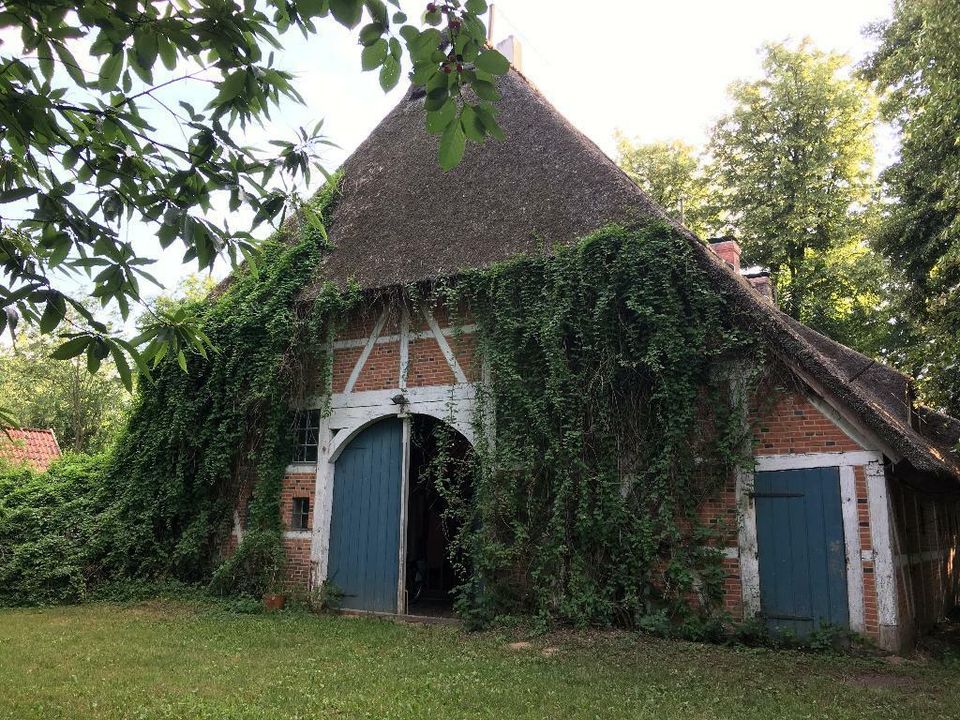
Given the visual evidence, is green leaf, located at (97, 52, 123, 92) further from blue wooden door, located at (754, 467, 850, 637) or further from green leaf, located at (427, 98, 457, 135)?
blue wooden door, located at (754, 467, 850, 637)

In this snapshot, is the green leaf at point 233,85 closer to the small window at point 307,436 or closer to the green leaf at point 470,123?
the green leaf at point 470,123

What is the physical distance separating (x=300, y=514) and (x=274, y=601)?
1.17 meters

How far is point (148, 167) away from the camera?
9.60 feet

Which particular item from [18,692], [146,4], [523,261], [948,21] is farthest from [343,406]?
[948,21]

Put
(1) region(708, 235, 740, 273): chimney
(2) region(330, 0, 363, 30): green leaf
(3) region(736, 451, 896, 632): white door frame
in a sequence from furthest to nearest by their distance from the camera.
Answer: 1. (1) region(708, 235, 740, 273): chimney
2. (3) region(736, 451, 896, 632): white door frame
3. (2) region(330, 0, 363, 30): green leaf

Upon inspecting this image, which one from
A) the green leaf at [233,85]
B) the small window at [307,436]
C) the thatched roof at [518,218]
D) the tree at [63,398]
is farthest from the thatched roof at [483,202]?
the tree at [63,398]

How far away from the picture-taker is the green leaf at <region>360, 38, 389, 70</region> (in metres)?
2.00

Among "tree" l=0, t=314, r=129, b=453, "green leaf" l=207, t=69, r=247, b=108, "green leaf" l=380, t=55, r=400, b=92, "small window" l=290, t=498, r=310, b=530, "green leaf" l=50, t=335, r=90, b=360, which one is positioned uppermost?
"tree" l=0, t=314, r=129, b=453

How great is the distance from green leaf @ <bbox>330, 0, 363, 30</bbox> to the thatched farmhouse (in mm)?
5799

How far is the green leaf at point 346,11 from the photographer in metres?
1.91

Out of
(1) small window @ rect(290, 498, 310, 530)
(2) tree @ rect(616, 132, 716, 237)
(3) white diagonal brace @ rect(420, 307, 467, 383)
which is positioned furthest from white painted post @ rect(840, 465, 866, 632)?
(2) tree @ rect(616, 132, 716, 237)

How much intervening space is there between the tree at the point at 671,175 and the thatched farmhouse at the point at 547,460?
30.9 feet

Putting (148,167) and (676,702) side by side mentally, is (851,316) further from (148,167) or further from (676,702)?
(148,167)

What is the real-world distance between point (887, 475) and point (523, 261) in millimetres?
4188
